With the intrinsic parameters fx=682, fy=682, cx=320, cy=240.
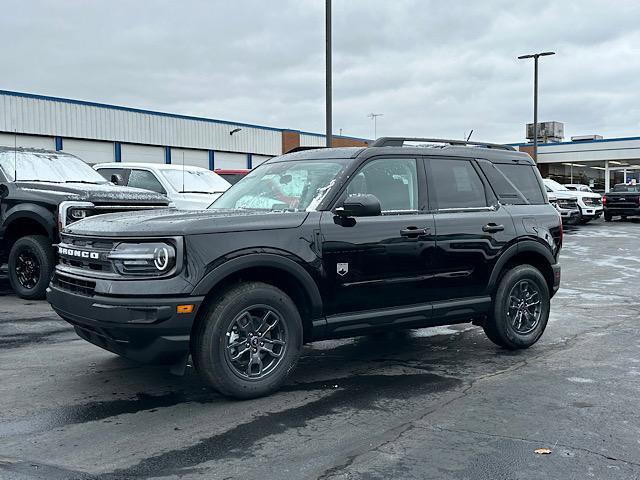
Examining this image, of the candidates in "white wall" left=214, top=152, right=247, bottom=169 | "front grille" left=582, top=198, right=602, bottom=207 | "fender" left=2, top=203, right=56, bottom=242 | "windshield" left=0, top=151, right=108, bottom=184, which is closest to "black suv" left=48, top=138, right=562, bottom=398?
→ "fender" left=2, top=203, right=56, bottom=242

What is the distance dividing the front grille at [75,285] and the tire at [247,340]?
78 centimetres

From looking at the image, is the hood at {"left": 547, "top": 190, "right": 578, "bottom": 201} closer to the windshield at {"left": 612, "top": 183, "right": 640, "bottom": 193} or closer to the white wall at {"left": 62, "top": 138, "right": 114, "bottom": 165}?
the windshield at {"left": 612, "top": 183, "right": 640, "bottom": 193}

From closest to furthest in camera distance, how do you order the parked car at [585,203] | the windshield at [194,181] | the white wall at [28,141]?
the windshield at [194,181] < the parked car at [585,203] < the white wall at [28,141]

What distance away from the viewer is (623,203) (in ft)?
96.3

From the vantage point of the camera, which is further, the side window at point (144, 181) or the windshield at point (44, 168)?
the side window at point (144, 181)

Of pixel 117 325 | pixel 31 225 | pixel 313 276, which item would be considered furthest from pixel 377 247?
pixel 31 225

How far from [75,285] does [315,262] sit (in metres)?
1.73

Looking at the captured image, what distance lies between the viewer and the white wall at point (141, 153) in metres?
32.4

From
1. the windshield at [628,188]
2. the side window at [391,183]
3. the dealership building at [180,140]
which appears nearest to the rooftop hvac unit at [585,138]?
the dealership building at [180,140]

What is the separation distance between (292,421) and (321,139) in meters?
42.8

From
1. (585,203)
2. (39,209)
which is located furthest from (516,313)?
(585,203)

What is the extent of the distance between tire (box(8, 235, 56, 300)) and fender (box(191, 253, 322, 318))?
16.4 feet

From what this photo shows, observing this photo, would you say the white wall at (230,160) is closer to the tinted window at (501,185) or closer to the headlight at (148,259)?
the tinted window at (501,185)

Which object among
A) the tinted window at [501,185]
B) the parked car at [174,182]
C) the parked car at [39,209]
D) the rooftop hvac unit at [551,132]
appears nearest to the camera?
the tinted window at [501,185]
